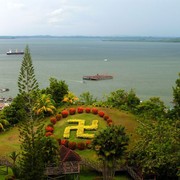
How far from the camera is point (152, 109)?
4991cm

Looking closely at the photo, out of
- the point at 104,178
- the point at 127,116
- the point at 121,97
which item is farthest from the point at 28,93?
the point at 121,97

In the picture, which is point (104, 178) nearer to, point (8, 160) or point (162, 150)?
point (162, 150)

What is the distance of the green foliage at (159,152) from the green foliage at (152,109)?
1093cm

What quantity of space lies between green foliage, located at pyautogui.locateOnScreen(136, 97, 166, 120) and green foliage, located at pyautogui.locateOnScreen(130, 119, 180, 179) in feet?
35.9

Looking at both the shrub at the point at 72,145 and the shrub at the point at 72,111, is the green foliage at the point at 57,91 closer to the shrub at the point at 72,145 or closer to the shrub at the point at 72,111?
the shrub at the point at 72,111

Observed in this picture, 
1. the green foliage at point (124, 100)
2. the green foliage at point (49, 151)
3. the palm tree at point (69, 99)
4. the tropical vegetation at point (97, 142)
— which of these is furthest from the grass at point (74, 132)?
the green foliage at point (49, 151)

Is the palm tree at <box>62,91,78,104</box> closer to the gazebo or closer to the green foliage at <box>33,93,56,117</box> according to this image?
the green foliage at <box>33,93,56,117</box>

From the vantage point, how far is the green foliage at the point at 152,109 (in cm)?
4762

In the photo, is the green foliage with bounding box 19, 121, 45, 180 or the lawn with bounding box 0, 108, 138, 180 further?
the lawn with bounding box 0, 108, 138, 180

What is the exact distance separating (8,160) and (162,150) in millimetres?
15960

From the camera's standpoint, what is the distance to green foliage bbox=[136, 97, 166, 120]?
156ft

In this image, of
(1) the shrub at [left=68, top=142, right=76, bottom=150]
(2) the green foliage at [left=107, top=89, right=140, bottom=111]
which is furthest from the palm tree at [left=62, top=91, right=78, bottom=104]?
(1) the shrub at [left=68, top=142, right=76, bottom=150]

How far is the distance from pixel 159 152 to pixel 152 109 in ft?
58.8

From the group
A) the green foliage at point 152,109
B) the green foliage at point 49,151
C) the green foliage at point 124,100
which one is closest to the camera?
the green foliage at point 49,151
